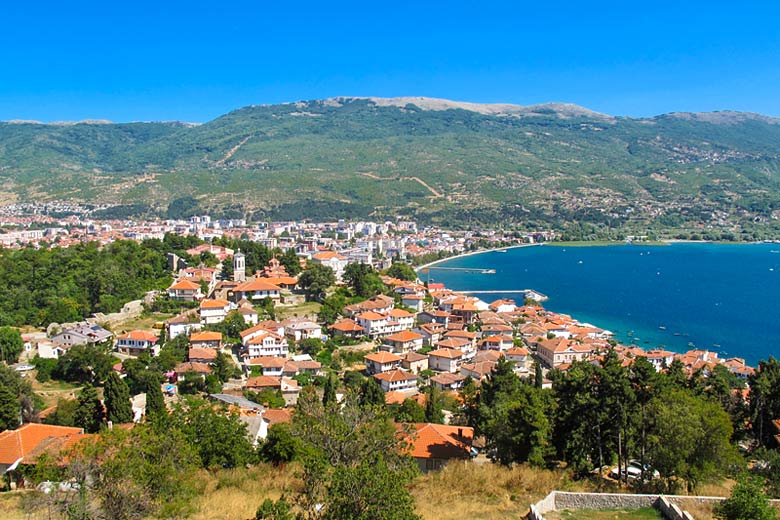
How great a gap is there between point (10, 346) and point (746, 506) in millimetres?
22222

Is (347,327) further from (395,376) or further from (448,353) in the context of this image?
(395,376)

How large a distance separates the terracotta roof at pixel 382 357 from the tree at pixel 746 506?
16806 millimetres

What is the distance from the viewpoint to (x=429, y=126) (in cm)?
16812

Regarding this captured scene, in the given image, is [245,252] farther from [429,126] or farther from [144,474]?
[429,126]

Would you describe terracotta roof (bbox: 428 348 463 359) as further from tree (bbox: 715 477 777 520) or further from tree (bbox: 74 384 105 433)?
tree (bbox: 715 477 777 520)

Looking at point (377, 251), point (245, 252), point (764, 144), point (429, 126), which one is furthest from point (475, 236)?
point (764, 144)

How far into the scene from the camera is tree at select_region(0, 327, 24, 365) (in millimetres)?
21125

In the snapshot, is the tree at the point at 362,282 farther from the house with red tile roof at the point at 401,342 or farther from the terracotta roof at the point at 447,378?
the terracotta roof at the point at 447,378

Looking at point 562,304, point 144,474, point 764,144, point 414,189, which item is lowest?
point 562,304

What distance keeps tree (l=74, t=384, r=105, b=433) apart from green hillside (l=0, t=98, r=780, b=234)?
3262 inches

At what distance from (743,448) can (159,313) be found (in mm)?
22170

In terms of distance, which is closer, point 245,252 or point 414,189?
point 245,252

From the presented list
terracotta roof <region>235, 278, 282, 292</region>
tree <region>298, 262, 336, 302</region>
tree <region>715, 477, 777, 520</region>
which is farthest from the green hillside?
tree <region>715, 477, 777, 520</region>

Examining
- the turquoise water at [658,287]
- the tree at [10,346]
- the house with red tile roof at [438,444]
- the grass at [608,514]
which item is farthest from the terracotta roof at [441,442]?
the turquoise water at [658,287]
